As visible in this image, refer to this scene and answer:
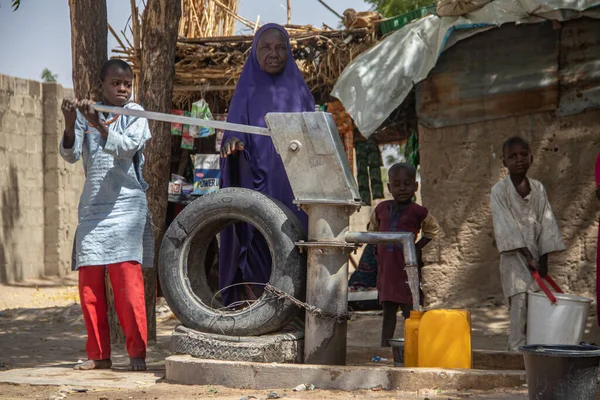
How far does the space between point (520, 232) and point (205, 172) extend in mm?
4795

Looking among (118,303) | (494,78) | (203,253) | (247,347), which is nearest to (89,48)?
(203,253)

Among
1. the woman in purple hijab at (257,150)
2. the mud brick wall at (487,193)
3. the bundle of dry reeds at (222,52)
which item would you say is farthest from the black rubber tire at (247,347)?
the bundle of dry reeds at (222,52)

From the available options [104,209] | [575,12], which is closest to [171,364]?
[104,209]

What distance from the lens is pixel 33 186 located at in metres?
13.6

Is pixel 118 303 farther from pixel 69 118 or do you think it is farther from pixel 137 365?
pixel 69 118

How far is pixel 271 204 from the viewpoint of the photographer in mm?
4727

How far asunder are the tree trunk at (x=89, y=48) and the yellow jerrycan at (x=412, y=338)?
2908mm

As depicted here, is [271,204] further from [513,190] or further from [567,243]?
[567,243]

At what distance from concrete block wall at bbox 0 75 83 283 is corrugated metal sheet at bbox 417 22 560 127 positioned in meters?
7.32

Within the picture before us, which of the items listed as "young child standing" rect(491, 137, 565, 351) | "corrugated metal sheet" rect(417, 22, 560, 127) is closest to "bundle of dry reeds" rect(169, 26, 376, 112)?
"corrugated metal sheet" rect(417, 22, 560, 127)

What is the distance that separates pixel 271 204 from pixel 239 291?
839 mm

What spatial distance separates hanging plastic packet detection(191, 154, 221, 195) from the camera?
9828 millimetres

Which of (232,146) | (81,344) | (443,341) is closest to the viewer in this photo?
(443,341)

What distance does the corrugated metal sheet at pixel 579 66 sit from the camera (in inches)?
290
